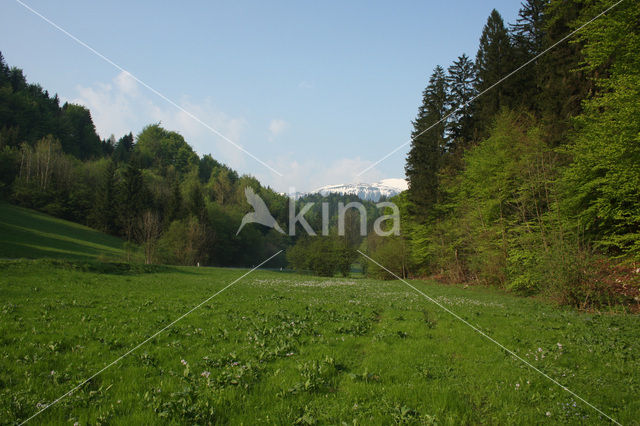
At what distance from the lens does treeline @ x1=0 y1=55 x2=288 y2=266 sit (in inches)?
2581

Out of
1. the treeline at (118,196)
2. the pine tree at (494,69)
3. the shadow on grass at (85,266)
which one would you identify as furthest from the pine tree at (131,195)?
the pine tree at (494,69)

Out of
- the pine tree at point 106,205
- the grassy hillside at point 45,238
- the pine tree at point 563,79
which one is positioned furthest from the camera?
the pine tree at point 106,205

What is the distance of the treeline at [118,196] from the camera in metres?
65.6

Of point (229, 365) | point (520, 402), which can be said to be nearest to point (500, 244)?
point (520, 402)

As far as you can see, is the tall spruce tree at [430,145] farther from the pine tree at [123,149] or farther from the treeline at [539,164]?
the pine tree at [123,149]

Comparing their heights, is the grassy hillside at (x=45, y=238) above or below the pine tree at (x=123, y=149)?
below

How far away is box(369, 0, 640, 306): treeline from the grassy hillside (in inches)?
1741

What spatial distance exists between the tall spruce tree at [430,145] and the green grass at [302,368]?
34.1 metres

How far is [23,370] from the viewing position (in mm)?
5508

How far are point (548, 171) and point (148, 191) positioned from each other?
278ft

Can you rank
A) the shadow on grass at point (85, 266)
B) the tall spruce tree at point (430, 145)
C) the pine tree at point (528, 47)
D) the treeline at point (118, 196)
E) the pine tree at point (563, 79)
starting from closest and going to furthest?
the shadow on grass at point (85, 266), the pine tree at point (563, 79), the pine tree at point (528, 47), the tall spruce tree at point (430, 145), the treeline at point (118, 196)

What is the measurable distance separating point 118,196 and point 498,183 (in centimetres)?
8015

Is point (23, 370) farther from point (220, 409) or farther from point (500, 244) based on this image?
point (500, 244)

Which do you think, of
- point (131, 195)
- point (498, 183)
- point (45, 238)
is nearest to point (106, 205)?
point (131, 195)
